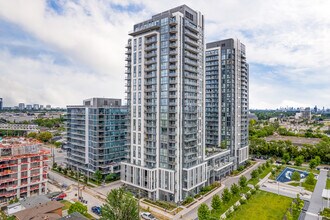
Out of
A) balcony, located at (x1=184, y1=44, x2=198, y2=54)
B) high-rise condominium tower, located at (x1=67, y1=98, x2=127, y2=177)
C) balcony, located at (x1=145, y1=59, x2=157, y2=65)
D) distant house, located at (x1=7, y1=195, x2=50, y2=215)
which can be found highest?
balcony, located at (x1=184, y1=44, x2=198, y2=54)

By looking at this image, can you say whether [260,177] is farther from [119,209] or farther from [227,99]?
[119,209]

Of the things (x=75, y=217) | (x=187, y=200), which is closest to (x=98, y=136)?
(x=75, y=217)

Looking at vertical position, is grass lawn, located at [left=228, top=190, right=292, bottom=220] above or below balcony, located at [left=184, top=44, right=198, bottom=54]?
below

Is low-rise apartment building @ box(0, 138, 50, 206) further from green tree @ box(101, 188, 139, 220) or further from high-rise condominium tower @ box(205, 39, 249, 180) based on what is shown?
high-rise condominium tower @ box(205, 39, 249, 180)

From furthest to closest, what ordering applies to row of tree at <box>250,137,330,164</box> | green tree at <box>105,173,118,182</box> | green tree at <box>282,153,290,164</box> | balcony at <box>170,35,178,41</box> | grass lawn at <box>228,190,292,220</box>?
row of tree at <box>250,137,330,164</box> < green tree at <box>282,153,290,164</box> < green tree at <box>105,173,118,182</box> < balcony at <box>170,35,178,41</box> < grass lawn at <box>228,190,292,220</box>

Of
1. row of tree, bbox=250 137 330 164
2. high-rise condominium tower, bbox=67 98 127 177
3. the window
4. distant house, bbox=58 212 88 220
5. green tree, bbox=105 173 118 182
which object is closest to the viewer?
distant house, bbox=58 212 88 220

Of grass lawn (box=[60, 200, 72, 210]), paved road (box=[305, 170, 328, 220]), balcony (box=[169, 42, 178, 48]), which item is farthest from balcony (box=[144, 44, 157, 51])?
paved road (box=[305, 170, 328, 220])

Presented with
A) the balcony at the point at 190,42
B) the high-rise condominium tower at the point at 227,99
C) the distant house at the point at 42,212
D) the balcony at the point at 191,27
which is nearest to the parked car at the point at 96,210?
the distant house at the point at 42,212
